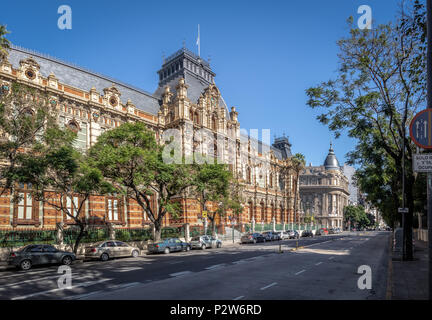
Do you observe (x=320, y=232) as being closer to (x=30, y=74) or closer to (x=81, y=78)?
(x=81, y=78)

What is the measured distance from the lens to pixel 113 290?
12.1 meters

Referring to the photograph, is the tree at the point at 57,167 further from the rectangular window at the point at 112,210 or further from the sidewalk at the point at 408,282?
the sidewalk at the point at 408,282

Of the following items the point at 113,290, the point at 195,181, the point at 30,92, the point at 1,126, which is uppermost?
the point at 30,92

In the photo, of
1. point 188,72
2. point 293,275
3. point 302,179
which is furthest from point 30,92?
point 302,179

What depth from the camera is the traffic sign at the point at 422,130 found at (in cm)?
802

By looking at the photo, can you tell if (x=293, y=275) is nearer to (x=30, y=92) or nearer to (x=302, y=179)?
(x=30, y=92)

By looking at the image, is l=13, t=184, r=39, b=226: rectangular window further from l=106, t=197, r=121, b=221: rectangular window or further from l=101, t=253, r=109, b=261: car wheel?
l=101, t=253, r=109, b=261: car wheel

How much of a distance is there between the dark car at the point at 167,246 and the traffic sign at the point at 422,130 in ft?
82.7

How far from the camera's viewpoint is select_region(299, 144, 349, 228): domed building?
129m

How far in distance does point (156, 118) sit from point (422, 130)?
133ft

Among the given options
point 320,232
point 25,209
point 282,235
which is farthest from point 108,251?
point 320,232

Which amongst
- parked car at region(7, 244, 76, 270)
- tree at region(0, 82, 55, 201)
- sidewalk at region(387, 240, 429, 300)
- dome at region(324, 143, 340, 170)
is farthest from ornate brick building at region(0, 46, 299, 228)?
dome at region(324, 143, 340, 170)
